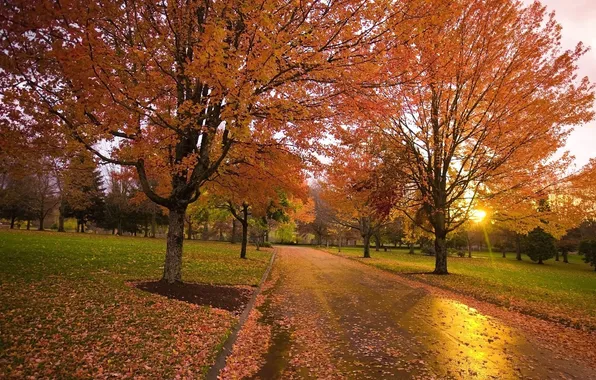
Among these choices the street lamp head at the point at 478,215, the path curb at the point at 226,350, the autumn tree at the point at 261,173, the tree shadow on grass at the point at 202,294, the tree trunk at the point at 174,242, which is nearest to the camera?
the path curb at the point at 226,350

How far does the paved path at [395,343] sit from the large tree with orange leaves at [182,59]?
3880mm

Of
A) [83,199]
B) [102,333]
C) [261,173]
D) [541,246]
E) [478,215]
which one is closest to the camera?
[102,333]

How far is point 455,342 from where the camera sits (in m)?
6.42

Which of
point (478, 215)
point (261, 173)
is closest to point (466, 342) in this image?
point (261, 173)

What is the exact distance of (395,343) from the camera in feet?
20.4

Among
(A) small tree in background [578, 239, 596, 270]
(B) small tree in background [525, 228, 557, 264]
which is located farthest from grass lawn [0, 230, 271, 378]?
(B) small tree in background [525, 228, 557, 264]

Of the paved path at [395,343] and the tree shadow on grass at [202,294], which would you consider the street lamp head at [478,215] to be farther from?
the tree shadow on grass at [202,294]

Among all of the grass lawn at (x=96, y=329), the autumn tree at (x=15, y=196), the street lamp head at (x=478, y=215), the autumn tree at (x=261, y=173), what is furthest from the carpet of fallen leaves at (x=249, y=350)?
the autumn tree at (x=15, y=196)

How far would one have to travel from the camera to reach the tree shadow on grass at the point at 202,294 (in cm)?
815

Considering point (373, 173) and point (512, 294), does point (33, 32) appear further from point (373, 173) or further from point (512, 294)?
point (512, 294)

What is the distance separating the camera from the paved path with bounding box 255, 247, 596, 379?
16.4 feet

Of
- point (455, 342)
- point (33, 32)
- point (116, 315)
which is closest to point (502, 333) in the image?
point (455, 342)

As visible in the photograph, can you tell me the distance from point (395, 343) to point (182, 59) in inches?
291

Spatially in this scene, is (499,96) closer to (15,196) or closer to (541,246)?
(541,246)
